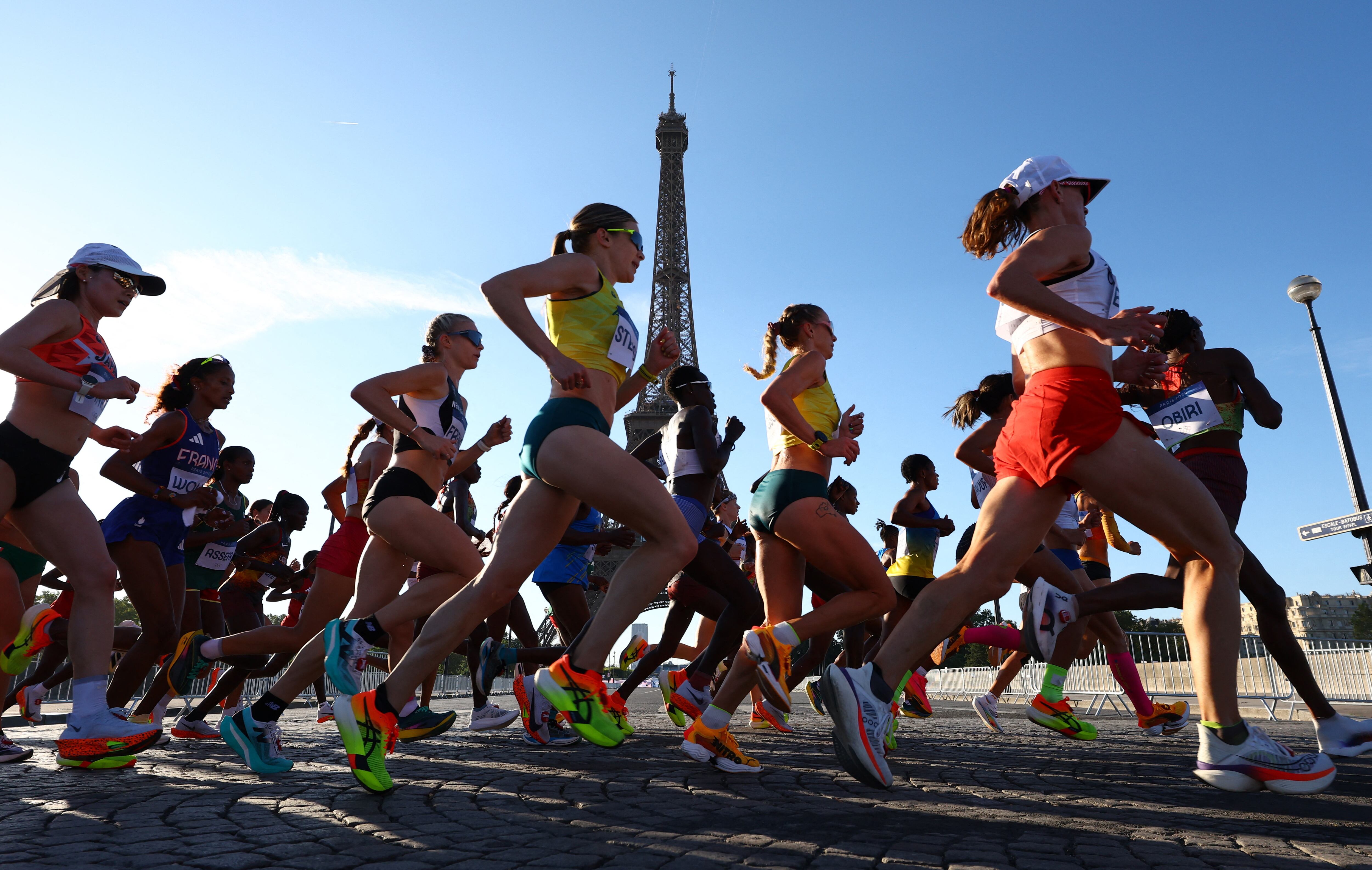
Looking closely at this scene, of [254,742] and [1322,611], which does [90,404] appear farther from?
[1322,611]

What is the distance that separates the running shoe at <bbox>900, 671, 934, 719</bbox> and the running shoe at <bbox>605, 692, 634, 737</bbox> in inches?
182

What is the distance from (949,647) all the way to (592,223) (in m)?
5.29

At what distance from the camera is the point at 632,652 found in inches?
251

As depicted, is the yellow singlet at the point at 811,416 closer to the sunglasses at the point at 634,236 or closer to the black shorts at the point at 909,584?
the sunglasses at the point at 634,236

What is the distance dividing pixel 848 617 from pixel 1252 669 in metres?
10.3

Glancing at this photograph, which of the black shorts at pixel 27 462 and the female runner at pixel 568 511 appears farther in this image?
the black shorts at pixel 27 462

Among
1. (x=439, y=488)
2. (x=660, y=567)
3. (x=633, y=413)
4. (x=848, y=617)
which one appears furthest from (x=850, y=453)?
(x=633, y=413)

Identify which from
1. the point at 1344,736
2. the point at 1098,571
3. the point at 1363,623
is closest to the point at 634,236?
the point at 1344,736

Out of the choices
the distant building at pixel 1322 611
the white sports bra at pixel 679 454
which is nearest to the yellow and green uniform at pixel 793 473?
the white sports bra at pixel 679 454

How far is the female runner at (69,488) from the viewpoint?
12.9 ft

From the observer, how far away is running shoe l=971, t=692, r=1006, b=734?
7113mm

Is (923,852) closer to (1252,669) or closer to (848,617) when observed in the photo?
(848,617)

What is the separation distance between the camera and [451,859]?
2182mm

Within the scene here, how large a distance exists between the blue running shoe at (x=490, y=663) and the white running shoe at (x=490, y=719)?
1.17 ft
